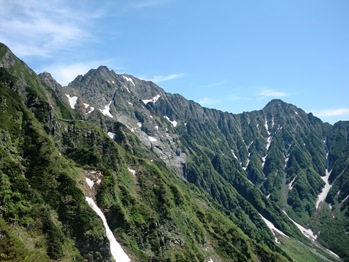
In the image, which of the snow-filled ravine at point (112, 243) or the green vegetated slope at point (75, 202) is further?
the snow-filled ravine at point (112, 243)

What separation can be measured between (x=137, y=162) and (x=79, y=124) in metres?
40.3

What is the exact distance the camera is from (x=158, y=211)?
15025 cm

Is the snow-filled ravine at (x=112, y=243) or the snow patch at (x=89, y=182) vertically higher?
the snow patch at (x=89, y=182)

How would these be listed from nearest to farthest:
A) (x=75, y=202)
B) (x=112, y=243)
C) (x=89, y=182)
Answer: (x=75, y=202) → (x=112, y=243) → (x=89, y=182)

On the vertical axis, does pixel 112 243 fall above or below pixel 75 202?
below

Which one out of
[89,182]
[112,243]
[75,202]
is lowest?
[112,243]

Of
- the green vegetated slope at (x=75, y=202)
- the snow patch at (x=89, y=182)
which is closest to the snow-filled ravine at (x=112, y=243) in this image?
the green vegetated slope at (x=75, y=202)

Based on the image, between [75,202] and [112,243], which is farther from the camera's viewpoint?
[112,243]

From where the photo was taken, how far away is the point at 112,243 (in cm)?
10925

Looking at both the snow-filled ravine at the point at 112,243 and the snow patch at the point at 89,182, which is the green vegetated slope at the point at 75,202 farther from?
the snow patch at the point at 89,182

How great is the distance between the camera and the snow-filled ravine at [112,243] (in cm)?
10544

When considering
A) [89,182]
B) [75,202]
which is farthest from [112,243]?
[89,182]

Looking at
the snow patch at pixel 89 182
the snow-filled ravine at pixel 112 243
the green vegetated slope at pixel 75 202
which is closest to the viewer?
the green vegetated slope at pixel 75 202

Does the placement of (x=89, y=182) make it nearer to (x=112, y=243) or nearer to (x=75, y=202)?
(x=75, y=202)
